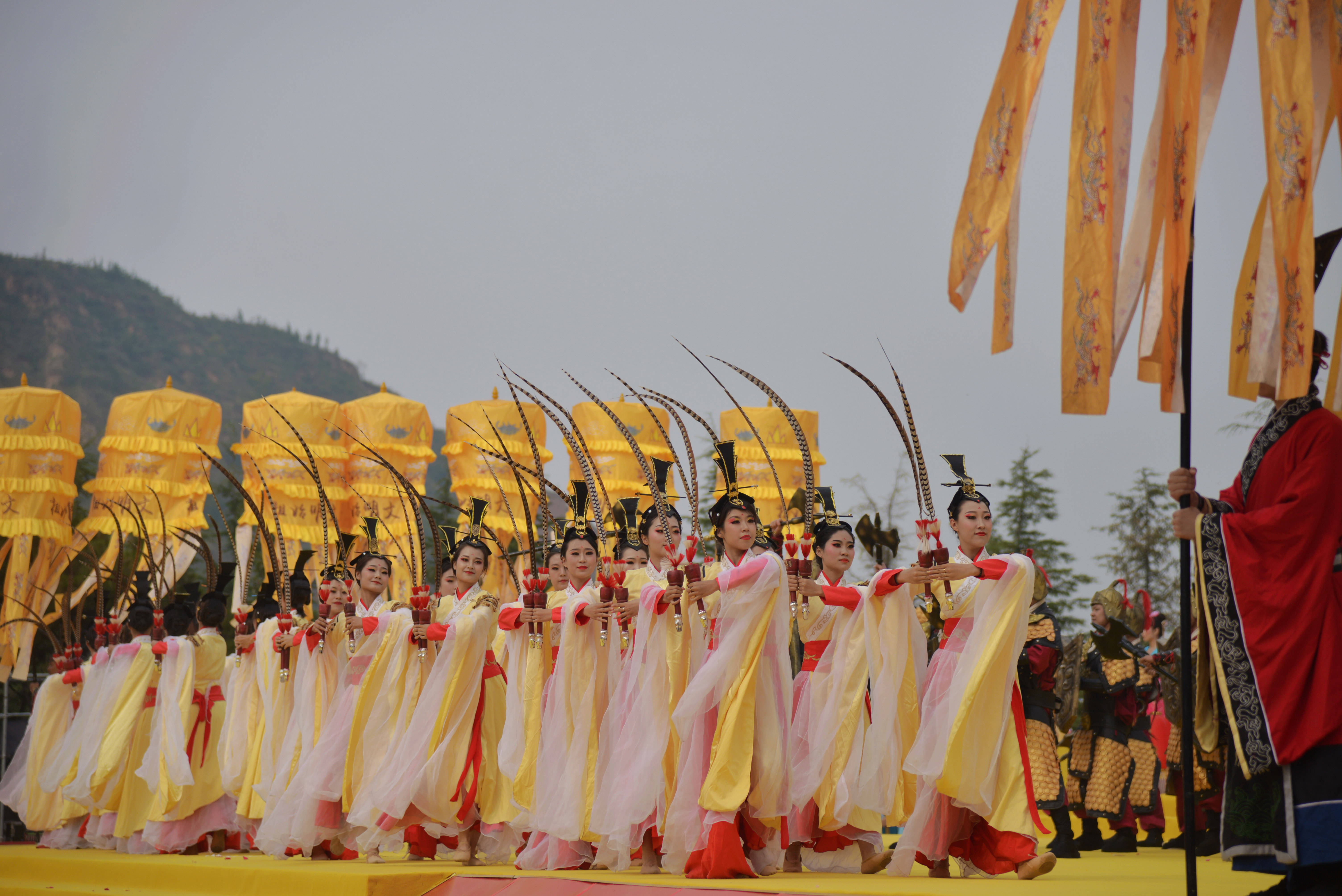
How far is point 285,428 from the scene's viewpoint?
1386 centimetres

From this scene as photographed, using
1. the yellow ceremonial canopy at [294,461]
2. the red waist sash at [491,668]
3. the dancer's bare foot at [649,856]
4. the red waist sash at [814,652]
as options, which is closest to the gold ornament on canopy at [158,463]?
the yellow ceremonial canopy at [294,461]

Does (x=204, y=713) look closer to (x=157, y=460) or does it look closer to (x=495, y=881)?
(x=495, y=881)

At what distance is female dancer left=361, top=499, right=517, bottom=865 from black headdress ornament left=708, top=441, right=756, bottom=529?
158 cm

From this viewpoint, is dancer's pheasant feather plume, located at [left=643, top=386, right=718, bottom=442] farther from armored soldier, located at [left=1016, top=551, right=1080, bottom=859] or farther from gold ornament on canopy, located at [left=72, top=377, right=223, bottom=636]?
gold ornament on canopy, located at [left=72, top=377, right=223, bottom=636]

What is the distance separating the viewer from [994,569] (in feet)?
16.7

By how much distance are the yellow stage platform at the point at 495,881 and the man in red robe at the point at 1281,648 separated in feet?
2.07

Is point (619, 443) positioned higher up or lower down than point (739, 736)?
higher up

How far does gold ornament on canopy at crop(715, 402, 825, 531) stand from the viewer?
12680 mm

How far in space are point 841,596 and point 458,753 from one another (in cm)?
216

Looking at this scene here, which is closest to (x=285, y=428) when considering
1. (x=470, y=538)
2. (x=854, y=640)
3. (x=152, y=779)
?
(x=152, y=779)

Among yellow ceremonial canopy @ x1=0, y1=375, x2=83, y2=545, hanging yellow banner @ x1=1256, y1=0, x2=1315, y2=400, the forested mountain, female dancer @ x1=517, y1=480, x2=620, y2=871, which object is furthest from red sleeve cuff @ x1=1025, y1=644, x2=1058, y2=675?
the forested mountain

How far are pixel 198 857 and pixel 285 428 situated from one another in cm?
722

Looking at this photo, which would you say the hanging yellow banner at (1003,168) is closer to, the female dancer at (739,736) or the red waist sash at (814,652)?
the female dancer at (739,736)

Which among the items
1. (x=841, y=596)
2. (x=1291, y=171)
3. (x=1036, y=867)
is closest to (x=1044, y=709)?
(x=841, y=596)
